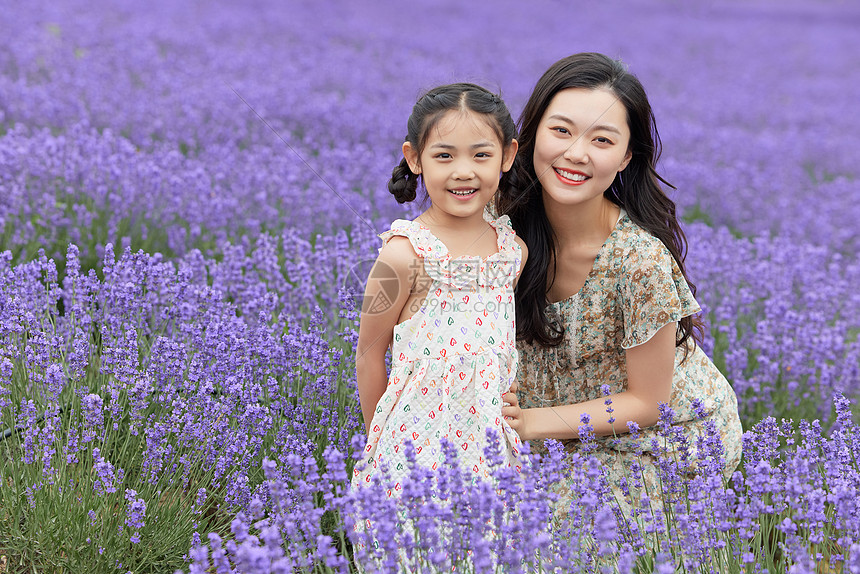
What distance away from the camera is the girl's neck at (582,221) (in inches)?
94.9

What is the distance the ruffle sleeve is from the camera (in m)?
2.26

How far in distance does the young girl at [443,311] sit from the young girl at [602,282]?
6.9 inches

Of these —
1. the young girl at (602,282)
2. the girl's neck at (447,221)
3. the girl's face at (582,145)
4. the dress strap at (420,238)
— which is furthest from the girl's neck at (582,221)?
the dress strap at (420,238)

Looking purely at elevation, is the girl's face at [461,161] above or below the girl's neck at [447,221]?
above

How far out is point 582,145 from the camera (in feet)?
7.34

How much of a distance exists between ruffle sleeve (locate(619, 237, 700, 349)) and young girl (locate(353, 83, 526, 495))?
363 millimetres

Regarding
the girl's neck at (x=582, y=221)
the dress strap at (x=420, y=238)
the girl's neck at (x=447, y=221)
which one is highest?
the girl's neck at (x=582, y=221)

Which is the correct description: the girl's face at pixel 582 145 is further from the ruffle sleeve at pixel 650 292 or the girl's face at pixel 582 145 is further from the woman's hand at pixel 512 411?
the woman's hand at pixel 512 411

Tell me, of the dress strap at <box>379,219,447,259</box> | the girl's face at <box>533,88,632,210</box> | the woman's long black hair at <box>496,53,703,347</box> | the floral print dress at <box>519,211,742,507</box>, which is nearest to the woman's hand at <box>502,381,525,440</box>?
the floral print dress at <box>519,211,742,507</box>

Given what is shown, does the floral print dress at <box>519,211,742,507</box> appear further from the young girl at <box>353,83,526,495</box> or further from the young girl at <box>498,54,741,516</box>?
the young girl at <box>353,83,526,495</box>

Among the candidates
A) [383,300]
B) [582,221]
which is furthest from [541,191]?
[383,300]

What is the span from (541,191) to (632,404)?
64 cm

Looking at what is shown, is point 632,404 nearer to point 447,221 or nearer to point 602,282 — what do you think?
point 602,282

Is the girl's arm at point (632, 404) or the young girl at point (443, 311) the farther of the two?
the girl's arm at point (632, 404)
